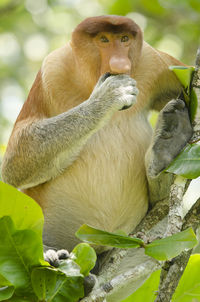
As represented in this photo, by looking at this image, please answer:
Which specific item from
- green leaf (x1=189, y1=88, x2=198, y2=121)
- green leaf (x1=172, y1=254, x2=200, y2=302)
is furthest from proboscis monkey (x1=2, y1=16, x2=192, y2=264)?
green leaf (x1=172, y1=254, x2=200, y2=302)

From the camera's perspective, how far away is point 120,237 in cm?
214

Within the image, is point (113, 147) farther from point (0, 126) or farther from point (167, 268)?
point (0, 126)

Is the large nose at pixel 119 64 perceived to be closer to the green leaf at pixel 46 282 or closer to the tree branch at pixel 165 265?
the tree branch at pixel 165 265

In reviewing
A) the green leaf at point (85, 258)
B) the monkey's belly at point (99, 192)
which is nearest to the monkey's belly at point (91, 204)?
the monkey's belly at point (99, 192)

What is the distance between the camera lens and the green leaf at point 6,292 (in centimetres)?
212

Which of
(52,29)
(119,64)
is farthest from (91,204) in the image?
(52,29)

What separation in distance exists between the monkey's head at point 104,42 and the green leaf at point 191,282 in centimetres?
→ 114

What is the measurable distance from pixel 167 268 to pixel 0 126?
579 cm

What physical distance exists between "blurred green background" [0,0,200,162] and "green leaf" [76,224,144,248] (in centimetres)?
366

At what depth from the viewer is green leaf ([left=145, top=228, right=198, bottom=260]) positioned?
6.86 feet

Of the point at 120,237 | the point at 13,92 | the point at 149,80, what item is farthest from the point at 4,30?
the point at 120,237

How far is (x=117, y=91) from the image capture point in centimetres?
290

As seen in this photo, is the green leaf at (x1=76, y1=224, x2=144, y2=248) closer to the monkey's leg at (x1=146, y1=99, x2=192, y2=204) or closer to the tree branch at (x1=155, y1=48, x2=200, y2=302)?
the tree branch at (x1=155, y1=48, x2=200, y2=302)

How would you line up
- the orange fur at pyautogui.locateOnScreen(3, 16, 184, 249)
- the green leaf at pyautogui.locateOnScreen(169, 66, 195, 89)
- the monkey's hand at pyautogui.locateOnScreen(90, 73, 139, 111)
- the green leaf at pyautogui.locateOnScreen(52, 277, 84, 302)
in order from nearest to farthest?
the green leaf at pyautogui.locateOnScreen(52, 277, 84, 302)
the green leaf at pyautogui.locateOnScreen(169, 66, 195, 89)
the monkey's hand at pyautogui.locateOnScreen(90, 73, 139, 111)
the orange fur at pyautogui.locateOnScreen(3, 16, 184, 249)
